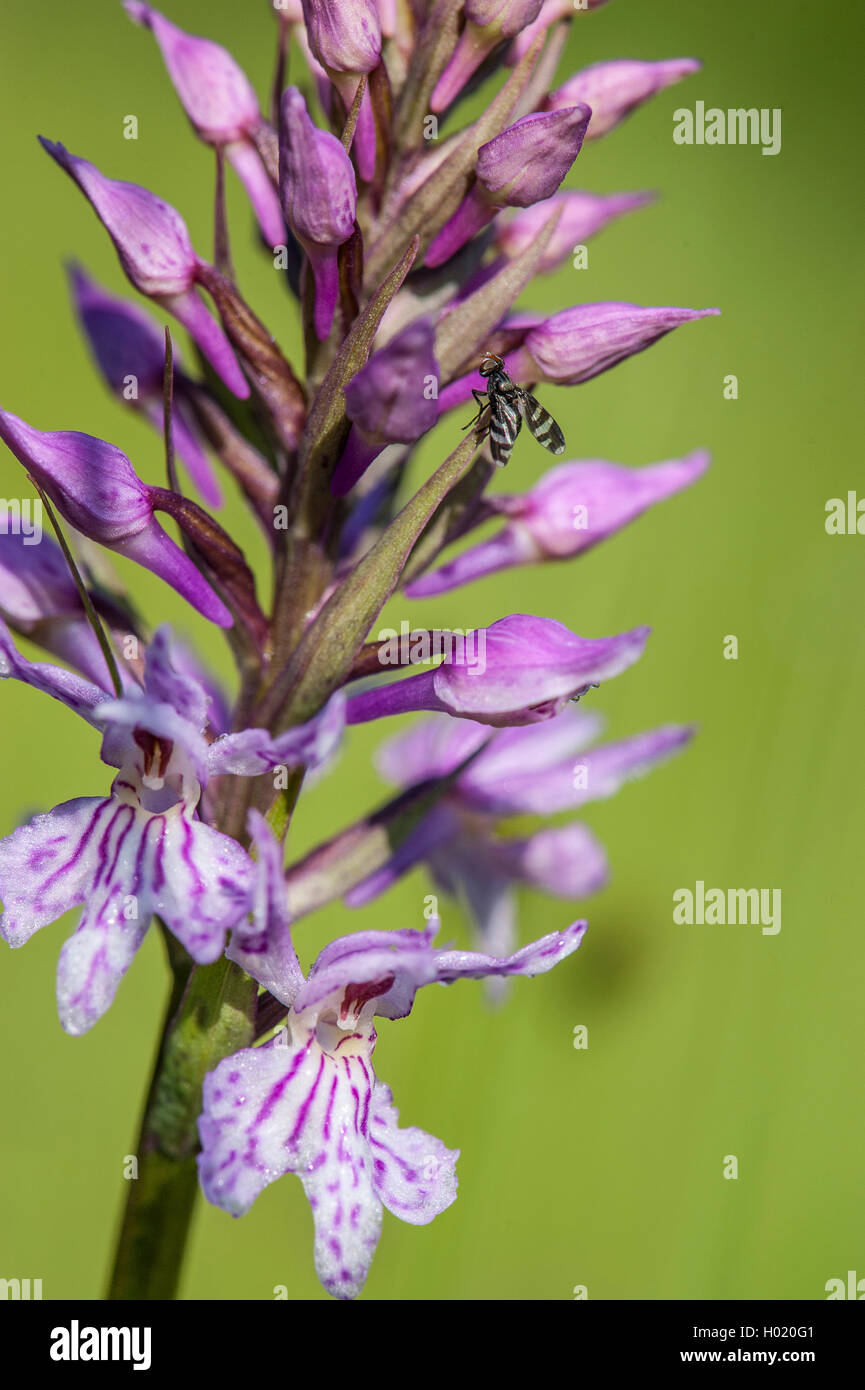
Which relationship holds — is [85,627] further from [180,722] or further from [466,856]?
[466,856]

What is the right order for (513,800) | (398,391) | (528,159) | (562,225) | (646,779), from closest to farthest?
(398,391) < (528,159) < (562,225) < (513,800) < (646,779)

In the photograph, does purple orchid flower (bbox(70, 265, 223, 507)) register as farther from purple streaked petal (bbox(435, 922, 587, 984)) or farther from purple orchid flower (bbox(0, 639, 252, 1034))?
purple streaked petal (bbox(435, 922, 587, 984))

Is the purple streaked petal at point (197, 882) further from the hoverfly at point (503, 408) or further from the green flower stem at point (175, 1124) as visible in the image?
the hoverfly at point (503, 408)

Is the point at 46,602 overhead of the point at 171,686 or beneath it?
overhead

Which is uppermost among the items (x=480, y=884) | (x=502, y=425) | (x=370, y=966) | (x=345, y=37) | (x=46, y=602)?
(x=345, y=37)

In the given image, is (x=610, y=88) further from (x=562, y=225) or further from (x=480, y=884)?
(x=480, y=884)

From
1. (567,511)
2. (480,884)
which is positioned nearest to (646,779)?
(480,884)

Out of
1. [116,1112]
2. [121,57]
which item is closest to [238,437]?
[116,1112]

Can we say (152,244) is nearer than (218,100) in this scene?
Yes
